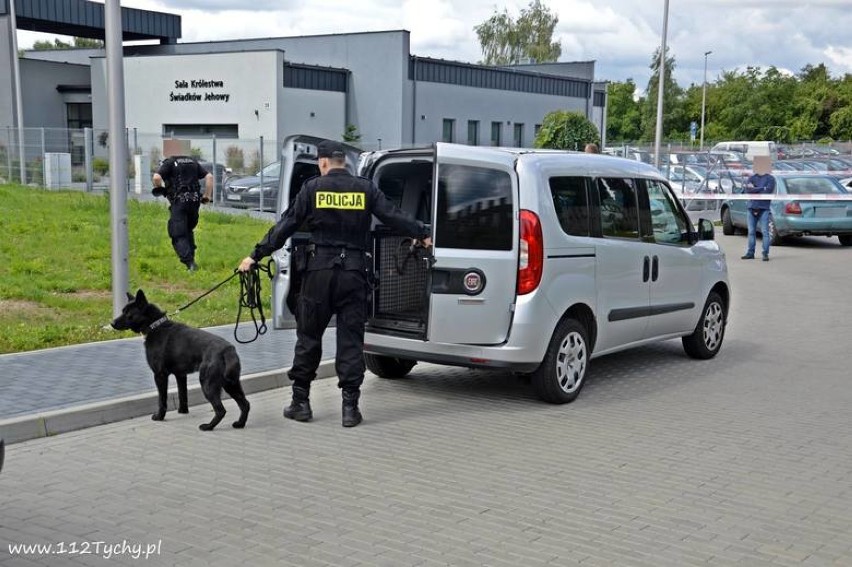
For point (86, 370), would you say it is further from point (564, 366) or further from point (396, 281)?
point (564, 366)

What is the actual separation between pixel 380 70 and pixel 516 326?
140ft

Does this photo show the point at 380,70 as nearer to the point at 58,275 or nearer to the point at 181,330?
the point at 58,275

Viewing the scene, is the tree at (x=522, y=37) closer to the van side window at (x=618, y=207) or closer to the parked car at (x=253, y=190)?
the parked car at (x=253, y=190)

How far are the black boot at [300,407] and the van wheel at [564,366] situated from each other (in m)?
1.78

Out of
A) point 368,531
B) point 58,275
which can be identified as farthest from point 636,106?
point 368,531

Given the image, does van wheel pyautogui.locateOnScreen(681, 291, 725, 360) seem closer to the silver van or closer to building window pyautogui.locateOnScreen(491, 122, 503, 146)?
the silver van

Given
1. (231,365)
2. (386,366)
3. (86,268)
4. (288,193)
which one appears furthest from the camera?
(86,268)

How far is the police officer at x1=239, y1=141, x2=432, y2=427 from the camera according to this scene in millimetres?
6973

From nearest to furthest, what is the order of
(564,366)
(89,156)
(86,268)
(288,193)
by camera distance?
1. (288,193)
2. (564,366)
3. (86,268)
4. (89,156)

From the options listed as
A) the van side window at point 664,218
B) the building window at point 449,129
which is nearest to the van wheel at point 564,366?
the van side window at point 664,218

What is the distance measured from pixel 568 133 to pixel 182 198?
76.3 feet

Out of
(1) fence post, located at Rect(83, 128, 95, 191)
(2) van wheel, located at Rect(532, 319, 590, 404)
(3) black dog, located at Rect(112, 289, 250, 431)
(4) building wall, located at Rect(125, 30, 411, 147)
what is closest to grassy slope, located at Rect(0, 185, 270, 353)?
(3) black dog, located at Rect(112, 289, 250, 431)

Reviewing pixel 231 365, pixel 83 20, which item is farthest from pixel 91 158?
pixel 231 365

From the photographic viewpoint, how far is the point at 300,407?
23.9ft
